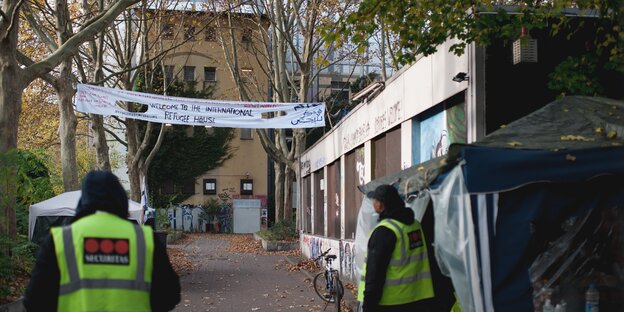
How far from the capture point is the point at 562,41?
963 centimetres

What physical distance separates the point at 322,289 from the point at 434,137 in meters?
3.62

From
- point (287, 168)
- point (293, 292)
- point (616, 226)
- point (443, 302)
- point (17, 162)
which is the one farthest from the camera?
point (287, 168)

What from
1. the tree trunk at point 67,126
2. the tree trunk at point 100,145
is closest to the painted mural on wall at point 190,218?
the tree trunk at point 100,145

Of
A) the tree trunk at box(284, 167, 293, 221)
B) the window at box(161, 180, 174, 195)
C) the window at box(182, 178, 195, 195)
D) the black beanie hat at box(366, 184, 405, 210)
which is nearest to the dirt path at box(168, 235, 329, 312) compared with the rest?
the tree trunk at box(284, 167, 293, 221)

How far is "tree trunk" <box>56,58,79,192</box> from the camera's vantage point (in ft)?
58.7

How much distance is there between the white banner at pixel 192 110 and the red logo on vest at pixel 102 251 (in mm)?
13784

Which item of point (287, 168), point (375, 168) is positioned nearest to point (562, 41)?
point (375, 168)

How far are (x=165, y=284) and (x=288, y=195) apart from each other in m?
29.1

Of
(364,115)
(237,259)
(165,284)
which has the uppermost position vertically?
(364,115)

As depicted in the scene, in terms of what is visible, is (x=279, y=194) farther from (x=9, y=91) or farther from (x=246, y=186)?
(x=9, y=91)

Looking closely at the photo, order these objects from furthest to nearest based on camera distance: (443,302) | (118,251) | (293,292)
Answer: (293,292)
(443,302)
(118,251)

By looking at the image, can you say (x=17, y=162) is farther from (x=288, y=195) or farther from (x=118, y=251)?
(x=288, y=195)

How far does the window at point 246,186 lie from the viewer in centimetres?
5166

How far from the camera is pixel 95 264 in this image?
11.7ft
